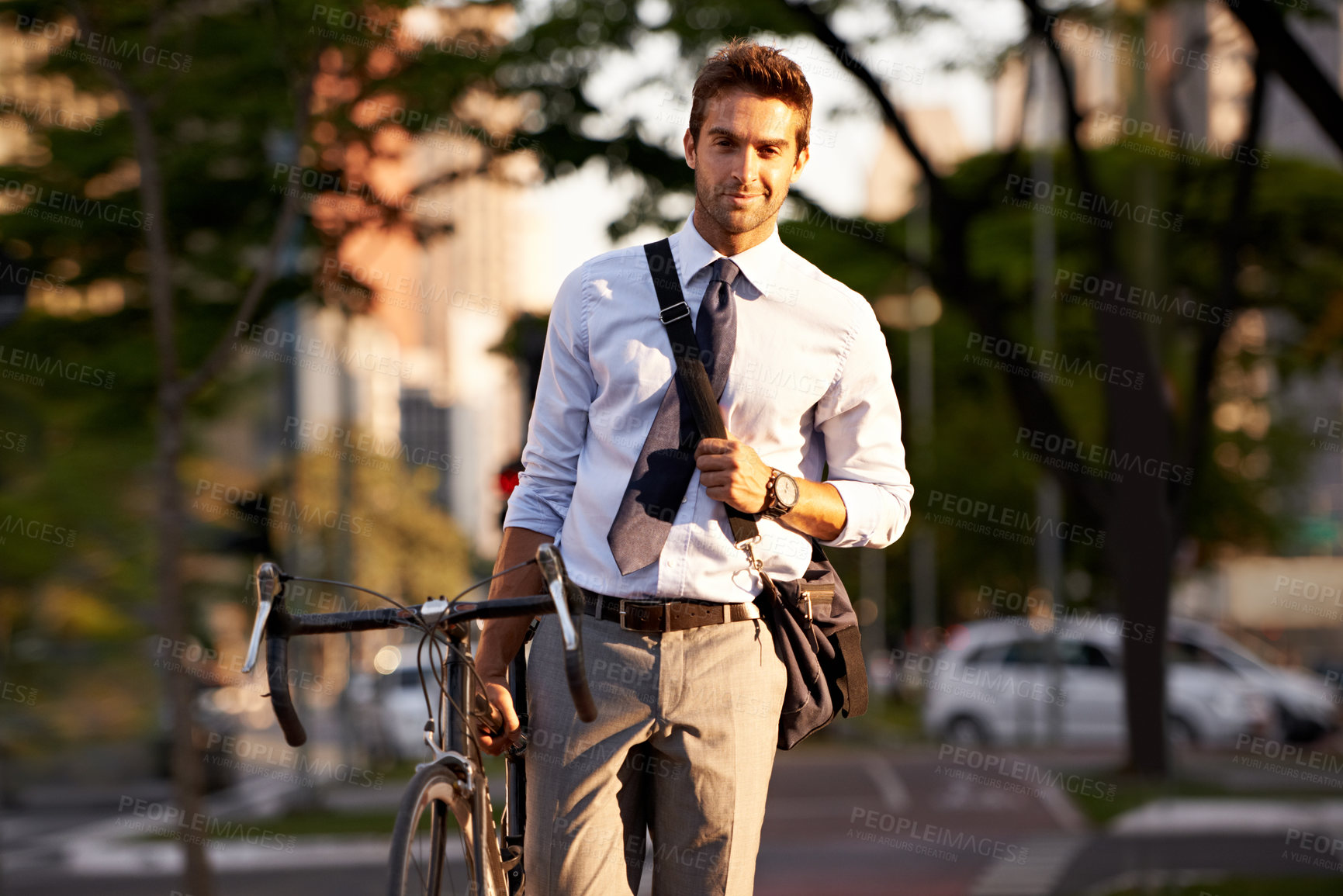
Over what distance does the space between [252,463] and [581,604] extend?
59915 millimetres

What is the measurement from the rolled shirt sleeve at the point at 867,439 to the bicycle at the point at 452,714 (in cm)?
58

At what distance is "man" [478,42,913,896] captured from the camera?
2725 mm

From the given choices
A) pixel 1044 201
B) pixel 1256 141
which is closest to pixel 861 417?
pixel 1256 141

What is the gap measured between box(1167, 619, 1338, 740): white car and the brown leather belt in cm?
1988

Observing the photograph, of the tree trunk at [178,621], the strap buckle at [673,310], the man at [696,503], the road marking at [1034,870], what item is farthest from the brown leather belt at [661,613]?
the road marking at [1034,870]

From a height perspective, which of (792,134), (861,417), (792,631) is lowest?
(792,631)

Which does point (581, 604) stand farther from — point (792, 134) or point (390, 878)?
point (792, 134)

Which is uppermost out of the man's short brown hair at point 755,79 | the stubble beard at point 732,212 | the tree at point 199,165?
the tree at point 199,165

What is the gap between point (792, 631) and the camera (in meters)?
2.82

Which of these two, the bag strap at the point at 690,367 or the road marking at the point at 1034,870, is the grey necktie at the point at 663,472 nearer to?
the bag strap at the point at 690,367

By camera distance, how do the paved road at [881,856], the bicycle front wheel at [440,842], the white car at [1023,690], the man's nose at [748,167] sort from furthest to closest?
the white car at [1023,690] → the paved road at [881,856] → the man's nose at [748,167] → the bicycle front wheel at [440,842]

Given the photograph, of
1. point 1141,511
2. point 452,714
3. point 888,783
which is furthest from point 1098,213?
point 452,714

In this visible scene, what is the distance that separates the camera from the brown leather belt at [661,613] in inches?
107

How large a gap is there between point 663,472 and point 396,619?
0.51m
